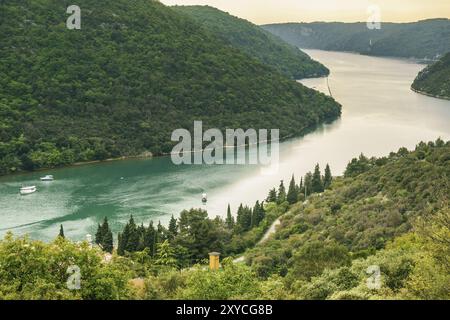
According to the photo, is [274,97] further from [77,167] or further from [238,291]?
[238,291]

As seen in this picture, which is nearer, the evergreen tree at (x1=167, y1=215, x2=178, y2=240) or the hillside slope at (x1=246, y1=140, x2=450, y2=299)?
the hillside slope at (x1=246, y1=140, x2=450, y2=299)

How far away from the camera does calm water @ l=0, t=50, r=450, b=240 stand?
4444cm

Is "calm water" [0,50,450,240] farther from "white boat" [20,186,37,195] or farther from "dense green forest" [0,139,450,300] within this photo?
"dense green forest" [0,139,450,300]

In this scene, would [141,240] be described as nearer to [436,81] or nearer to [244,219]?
[244,219]

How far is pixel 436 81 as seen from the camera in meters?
Result: 131

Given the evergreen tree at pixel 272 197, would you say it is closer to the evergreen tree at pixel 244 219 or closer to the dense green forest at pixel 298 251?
the dense green forest at pixel 298 251

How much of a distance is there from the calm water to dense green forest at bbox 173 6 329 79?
5281cm

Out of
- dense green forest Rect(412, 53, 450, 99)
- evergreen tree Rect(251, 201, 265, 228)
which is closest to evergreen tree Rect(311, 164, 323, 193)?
evergreen tree Rect(251, 201, 265, 228)

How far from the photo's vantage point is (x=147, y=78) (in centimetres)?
8200

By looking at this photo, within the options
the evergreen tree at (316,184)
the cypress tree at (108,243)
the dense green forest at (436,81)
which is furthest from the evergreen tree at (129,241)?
the dense green forest at (436,81)

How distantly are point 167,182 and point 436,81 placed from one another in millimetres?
92555

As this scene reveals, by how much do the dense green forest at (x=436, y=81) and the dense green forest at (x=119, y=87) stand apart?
1519 inches

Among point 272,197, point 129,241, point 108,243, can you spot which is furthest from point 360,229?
point 272,197
